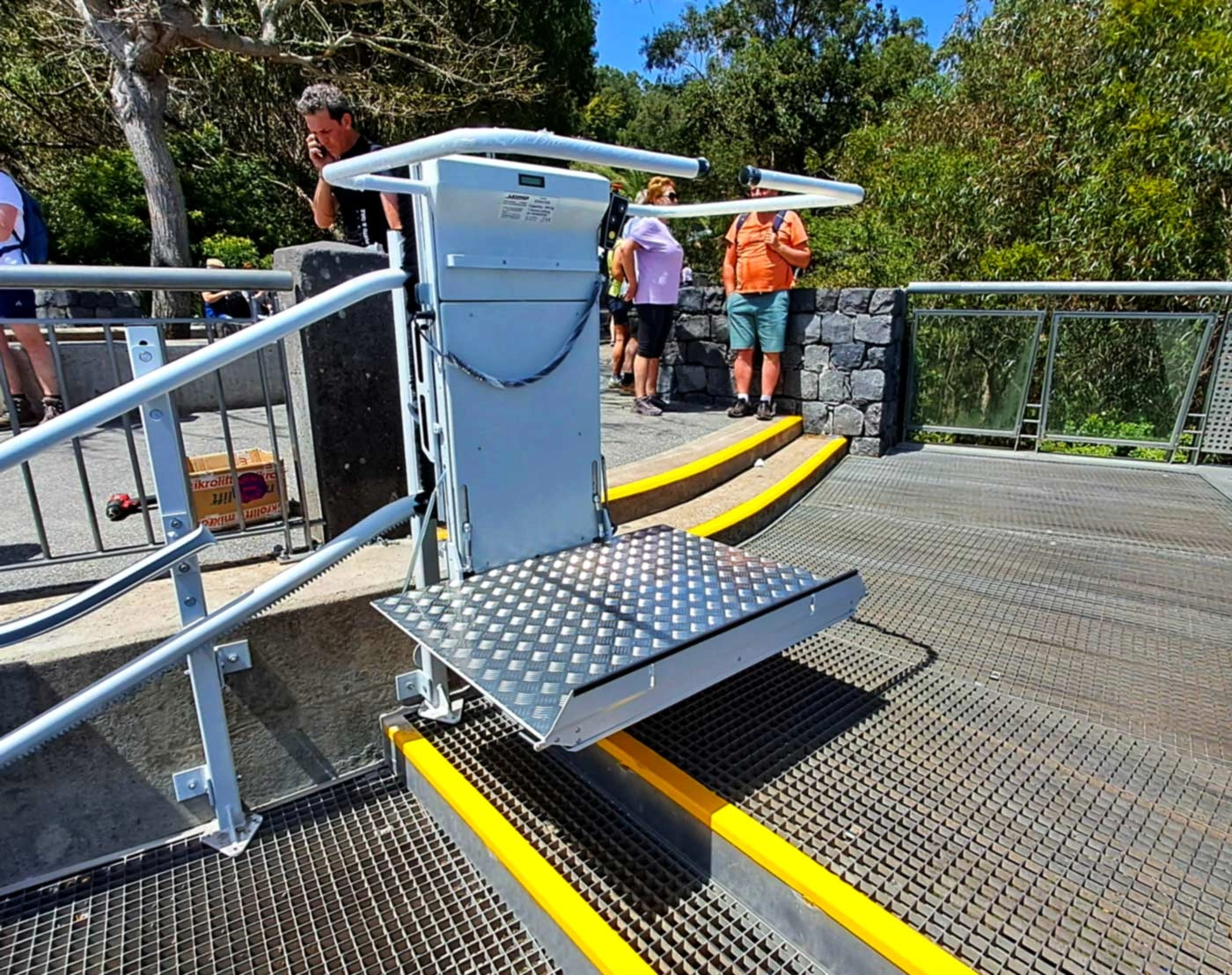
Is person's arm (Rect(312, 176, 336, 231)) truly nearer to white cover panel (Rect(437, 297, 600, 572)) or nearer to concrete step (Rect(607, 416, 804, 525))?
white cover panel (Rect(437, 297, 600, 572))

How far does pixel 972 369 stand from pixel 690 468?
340 centimetres

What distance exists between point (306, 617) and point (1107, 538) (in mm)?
4194

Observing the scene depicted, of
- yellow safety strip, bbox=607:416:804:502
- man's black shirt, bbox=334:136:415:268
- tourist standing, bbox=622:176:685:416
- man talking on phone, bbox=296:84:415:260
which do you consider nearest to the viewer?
man talking on phone, bbox=296:84:415:260

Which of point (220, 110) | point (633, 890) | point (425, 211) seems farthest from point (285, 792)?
point (220, 110)

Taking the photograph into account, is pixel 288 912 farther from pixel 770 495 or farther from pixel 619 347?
pixel 619 347

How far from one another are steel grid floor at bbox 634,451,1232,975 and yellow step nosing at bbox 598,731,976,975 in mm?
53

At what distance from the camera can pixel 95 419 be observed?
1.71 meters

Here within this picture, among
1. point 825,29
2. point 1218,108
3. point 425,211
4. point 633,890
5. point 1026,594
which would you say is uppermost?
point 825,29

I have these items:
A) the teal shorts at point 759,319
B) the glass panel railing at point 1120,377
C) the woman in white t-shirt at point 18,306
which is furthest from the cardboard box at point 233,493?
the glass panel railing at point 1120,377

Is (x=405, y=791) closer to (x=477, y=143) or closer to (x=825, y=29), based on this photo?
(x=477, y=143)

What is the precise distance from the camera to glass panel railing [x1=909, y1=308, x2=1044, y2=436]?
583cm

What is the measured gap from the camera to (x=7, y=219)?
13.1ft

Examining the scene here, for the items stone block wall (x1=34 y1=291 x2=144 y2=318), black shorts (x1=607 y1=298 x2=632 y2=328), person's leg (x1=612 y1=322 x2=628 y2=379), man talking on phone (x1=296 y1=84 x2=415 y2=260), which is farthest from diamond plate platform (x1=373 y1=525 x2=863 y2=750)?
stone block wall (x1=34 y1=291 x2=144 y2=318)

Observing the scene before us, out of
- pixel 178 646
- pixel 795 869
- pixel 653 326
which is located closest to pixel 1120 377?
pixel 653 326
